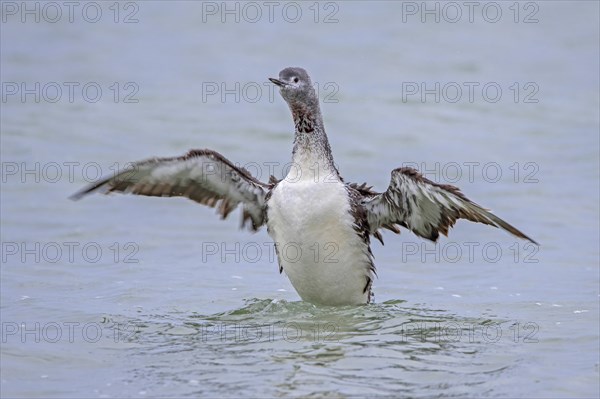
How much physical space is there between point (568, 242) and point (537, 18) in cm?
1259

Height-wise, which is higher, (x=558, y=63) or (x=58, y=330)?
(x=558, y=63)

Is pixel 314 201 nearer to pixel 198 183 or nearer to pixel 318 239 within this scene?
pixel 318 239

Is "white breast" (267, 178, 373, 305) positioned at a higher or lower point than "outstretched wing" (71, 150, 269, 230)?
lower

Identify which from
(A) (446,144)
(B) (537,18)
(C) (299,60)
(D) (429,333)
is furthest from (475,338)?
(B) (537,18)

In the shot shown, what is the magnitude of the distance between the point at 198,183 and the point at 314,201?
1475 millimetres

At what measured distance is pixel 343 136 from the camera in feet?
69.6

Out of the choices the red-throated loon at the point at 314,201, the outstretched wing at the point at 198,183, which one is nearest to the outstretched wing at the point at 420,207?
the red-throated loon at the point at 314,201

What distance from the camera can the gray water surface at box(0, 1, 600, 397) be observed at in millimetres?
9688

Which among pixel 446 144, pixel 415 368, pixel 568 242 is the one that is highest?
pixel 446 144

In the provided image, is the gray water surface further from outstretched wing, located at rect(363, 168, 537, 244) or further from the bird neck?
the bird neck

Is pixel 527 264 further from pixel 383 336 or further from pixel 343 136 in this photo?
pixel 343 136

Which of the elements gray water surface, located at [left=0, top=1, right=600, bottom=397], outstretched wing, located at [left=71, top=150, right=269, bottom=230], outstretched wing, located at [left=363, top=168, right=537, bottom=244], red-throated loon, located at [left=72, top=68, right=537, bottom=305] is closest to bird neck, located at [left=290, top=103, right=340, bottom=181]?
red-throated loon, located at [left=72, top=68, right=537, bottom=305]

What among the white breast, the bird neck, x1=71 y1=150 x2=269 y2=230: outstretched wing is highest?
the bird neck

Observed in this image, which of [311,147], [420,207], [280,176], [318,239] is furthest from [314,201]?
[280,176]
